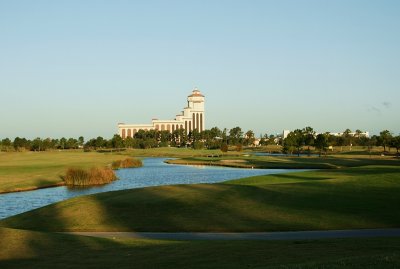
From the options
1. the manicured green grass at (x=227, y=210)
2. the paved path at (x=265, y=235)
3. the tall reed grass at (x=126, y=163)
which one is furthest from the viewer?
the tall reed grass at (x=126, y=163)

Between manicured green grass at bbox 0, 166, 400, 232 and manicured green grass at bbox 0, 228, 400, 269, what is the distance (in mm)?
6409

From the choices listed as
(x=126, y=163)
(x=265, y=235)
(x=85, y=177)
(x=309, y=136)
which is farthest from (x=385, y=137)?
(x=265, y=235)

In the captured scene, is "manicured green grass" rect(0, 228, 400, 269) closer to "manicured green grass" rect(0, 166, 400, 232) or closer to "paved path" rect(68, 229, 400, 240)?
"paved path" rect(68, 229, 400, 240)

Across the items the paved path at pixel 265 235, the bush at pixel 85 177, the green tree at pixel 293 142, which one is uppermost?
the green tree at pixel 293 142

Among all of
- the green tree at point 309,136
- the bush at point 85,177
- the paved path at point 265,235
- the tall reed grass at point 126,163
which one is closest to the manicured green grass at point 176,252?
the paved path at point 265,235

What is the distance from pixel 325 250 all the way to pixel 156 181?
5773 centimetres

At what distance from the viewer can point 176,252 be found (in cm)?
2045

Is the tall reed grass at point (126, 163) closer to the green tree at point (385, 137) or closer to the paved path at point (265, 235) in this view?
the green tree at point (385, 137)

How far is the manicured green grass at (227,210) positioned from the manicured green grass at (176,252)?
6.41 m

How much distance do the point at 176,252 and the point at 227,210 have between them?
43.7 feet

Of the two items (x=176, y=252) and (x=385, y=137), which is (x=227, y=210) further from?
(x=385, y=137)

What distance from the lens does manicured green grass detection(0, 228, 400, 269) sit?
687 inches

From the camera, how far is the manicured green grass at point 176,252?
17453 millimetres

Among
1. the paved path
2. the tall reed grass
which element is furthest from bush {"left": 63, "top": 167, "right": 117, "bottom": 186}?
the tall reed grass
